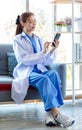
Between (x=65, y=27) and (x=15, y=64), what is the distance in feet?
3.27

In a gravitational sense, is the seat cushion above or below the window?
below

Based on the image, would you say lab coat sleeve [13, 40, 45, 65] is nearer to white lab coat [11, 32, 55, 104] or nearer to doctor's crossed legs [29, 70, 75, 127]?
white lab coat [11, 32, 55, 104]

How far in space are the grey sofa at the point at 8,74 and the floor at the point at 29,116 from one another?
9.5 inches

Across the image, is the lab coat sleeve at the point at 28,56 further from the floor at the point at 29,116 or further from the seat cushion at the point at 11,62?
the floor at the point at 29,116

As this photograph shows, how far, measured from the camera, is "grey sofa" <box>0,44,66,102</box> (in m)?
3.11

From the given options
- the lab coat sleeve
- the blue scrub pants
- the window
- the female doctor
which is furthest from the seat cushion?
the window

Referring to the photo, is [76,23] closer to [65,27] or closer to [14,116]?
[65,27]

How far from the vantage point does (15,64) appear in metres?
3.60

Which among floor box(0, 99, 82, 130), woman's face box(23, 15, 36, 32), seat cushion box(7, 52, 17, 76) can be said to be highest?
woman's face box(23, 15, 36, 32)

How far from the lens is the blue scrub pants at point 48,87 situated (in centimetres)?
279

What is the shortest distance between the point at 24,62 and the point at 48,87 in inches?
17.8

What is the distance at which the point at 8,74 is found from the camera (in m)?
3.68

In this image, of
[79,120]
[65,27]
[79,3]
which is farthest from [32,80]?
[79,3]

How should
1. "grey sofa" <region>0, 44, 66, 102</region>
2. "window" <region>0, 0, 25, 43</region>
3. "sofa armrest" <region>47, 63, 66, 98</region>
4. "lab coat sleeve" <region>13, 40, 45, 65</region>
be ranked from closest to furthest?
"lab coat sleeve" <region>13, 40, 45, 65</region> → "grey sofa" <region>0, 44, 66, 102</region> → "sofa armrest" <region>47, 63, 66, 98</region> → "window" <region>0, 0, 25, 43</region>
